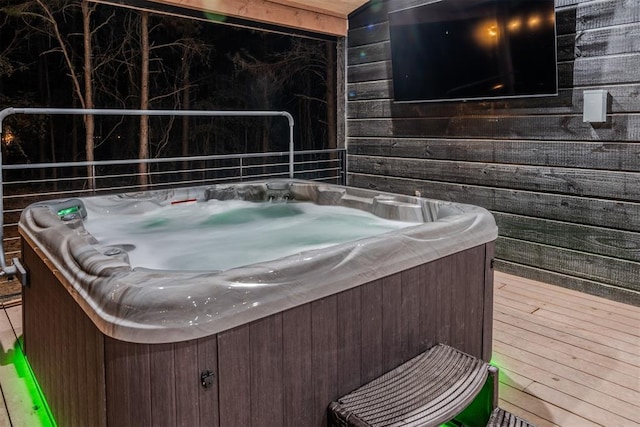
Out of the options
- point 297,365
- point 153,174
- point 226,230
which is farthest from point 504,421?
point 153,174

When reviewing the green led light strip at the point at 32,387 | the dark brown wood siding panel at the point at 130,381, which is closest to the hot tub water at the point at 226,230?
the green led light strip at the point at 32,387

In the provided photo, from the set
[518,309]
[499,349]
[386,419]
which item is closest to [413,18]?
[518,309]

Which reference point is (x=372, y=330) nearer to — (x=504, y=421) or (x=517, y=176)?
(x=504, y=421)

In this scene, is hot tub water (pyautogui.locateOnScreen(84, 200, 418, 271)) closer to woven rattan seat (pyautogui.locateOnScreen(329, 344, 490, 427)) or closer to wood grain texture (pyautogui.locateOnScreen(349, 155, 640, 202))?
woven rattan seat (pyautogui.locateOnScreen(329, 344, 490, 427))

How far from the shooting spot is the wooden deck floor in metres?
1.61

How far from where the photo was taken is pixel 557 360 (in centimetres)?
196

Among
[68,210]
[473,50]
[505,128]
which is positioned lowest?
[68,210]

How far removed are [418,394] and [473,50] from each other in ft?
7.75

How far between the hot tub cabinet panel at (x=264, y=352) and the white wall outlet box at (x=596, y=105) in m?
1.35

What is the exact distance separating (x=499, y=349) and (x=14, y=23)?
3.58 m

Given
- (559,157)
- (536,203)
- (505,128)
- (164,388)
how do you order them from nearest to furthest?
(164,388), (559,157), (536,203), (505,128)

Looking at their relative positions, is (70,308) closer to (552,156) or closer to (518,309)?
(518,309)

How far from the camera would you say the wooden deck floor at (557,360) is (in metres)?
1.61

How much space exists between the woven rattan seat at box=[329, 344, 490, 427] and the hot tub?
4 centimetres
